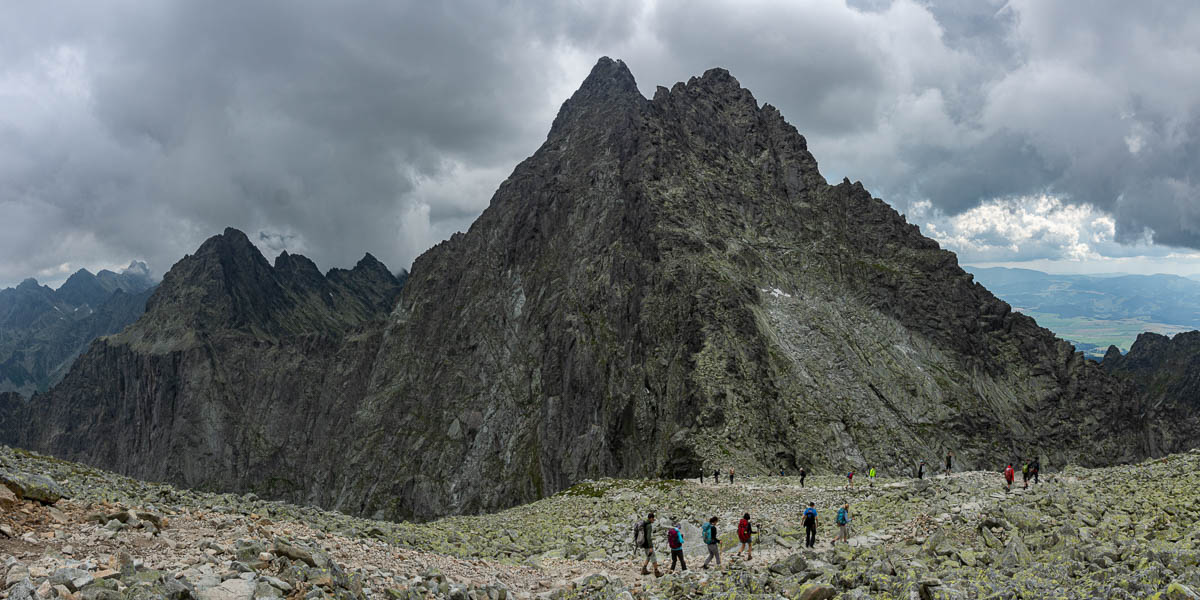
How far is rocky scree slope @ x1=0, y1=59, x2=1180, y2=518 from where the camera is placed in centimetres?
9012

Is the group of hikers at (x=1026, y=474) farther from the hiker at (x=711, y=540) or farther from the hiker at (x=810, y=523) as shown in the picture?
the hiker at (x=711, y=540)

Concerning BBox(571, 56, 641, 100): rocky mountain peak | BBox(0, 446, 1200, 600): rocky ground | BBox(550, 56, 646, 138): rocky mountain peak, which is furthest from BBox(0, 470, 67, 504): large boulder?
BBox(571, 56, 641, 100): rocky mountain peak

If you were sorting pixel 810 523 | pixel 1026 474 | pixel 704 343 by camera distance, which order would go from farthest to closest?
pixel 704 343 < pixel 1026 474 < pixel 810 523

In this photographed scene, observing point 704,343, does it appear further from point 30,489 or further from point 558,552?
point 30,489

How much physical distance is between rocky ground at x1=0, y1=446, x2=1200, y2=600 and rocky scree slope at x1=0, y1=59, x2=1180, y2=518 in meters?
48.1

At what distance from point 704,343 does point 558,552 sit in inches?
2662

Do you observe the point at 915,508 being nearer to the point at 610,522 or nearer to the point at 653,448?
the point at 610,522

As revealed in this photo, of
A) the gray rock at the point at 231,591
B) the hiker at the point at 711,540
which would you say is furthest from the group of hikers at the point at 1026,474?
the gray rock at the point at 231,591

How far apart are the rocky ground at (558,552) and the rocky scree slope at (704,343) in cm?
4808

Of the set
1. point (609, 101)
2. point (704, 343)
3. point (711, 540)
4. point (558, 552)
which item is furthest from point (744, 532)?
point (609, 101)

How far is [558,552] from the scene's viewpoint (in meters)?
31.5

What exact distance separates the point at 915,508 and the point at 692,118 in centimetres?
13883

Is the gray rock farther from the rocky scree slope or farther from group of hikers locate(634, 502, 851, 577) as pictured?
the rocky scree slope

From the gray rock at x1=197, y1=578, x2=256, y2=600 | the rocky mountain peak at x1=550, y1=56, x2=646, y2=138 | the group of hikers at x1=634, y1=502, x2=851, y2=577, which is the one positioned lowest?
the group of hikers at x1=634, y1=502, x2=851, y2=577
